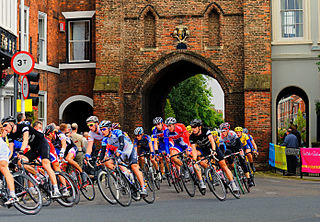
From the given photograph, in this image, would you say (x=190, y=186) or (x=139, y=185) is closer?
(x=139, y=185)

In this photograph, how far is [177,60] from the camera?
2598 cm

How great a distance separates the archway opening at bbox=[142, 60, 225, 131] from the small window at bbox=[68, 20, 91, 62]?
3.33 m

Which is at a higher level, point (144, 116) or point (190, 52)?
point (190, 52)

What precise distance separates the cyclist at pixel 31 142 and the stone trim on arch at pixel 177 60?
14.5 meters

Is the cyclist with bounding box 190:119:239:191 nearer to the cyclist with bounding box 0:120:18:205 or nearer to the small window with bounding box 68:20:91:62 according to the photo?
the cyclist with bounding box 0:120:18:205

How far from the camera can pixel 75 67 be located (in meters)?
27.2

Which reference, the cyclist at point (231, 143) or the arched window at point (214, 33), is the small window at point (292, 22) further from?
the cyclist at point (231, 143)

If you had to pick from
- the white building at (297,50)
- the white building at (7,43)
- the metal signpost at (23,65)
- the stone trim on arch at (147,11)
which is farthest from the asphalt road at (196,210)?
the stone trim on arch at (147,11)

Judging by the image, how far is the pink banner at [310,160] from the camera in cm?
2075

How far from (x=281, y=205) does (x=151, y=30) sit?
619 inches

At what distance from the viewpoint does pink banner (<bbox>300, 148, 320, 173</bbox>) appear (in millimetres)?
20750

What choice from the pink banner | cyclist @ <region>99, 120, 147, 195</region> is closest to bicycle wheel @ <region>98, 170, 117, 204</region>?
cyclist @ <region>99, 120, 147, 195</region>

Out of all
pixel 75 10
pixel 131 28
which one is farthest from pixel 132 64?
pixel 75 10

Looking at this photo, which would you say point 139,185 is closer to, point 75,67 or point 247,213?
point 247,213
